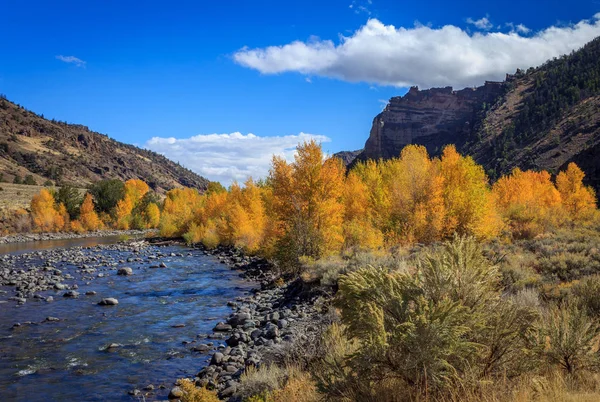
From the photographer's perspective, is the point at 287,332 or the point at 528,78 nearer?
→ the point at 287,332

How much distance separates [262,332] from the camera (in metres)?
14.5

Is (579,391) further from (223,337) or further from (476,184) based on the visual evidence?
(476,184)

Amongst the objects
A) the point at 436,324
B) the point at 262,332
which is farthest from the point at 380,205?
the point at 436,324

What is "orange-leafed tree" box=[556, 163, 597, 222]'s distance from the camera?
43.6 m

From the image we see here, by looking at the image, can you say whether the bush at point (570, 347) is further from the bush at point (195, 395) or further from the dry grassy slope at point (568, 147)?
the dry grassy slope at point (568, 147)

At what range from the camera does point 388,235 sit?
28.2 metres

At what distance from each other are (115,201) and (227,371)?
7888cm

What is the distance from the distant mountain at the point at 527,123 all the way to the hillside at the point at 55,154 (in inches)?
4355

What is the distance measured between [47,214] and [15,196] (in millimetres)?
16145

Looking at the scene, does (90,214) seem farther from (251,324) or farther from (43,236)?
(251,324)

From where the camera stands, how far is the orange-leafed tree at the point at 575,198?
4357 cm

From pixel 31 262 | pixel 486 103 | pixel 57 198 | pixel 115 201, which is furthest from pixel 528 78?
pixel 31 262

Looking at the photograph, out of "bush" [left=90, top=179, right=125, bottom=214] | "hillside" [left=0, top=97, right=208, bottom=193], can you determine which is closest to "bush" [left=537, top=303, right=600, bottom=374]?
"bush" [left=90, top=179, right=125, bottom=214]

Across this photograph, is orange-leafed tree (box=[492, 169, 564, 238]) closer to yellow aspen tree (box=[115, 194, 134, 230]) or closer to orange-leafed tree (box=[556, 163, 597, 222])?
orange-leafed tree (box=[556, 163, 597, 222])
